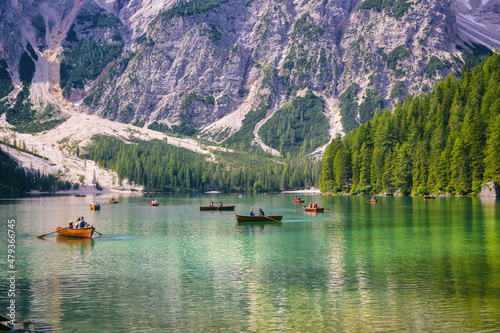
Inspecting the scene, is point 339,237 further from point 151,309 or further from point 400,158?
point 400,158

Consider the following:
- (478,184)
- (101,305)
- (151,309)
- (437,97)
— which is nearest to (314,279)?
(151,309)

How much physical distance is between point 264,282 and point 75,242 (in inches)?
1470

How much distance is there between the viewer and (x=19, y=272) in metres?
43.3

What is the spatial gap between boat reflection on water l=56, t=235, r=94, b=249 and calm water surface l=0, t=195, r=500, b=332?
0.50 ft

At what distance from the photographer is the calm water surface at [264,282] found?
27969 millimetres

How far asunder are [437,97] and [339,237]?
14821 centimetres

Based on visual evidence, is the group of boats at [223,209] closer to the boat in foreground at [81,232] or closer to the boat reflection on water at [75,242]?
the boat in foreground at [81,232]

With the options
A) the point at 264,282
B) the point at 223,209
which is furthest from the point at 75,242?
the point at 223,209

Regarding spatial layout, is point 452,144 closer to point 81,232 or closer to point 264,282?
point 81,232

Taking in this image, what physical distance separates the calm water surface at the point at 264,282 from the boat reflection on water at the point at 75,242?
0.15 metres

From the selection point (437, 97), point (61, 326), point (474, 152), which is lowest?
point (61, 326)

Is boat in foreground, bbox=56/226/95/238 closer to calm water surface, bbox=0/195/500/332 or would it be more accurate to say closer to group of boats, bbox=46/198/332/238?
group of boats, bbox=46/198/332/238

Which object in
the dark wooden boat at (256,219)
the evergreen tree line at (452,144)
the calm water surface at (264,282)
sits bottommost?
the calm water surface at (264,282)

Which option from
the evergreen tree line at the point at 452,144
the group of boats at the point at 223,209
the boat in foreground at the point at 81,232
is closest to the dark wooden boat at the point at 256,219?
the group of boats at the point at 223,209
